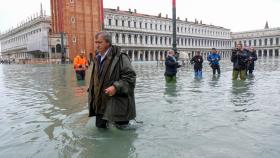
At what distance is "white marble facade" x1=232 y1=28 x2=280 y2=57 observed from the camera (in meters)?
102

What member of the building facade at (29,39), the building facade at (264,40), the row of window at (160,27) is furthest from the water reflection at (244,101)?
the building facade at (264,40)

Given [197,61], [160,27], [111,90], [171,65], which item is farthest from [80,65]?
[160,27]

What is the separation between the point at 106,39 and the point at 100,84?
65cm

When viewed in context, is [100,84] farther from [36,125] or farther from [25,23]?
[25,23]

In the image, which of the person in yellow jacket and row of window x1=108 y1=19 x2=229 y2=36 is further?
row of window x1=108 y1=19 x2=229 y2=36

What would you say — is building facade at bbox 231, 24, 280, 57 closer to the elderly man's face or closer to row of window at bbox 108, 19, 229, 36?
row of window at bbox 108, 19, 229, 36

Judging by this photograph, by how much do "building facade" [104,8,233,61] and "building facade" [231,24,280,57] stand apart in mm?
18206

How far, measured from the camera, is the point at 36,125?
4.93 m

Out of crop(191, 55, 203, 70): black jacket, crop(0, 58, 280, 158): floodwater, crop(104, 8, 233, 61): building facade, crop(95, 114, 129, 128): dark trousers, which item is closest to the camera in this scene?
crop(0, 58, 280, 158): floodwater

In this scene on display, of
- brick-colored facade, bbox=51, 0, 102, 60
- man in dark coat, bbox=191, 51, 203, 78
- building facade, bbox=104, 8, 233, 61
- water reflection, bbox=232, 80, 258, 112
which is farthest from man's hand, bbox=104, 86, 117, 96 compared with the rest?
building facade, bbox=104, 8, 233, 61

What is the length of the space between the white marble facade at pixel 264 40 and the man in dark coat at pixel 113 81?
102710 mm

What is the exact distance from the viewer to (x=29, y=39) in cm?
6384

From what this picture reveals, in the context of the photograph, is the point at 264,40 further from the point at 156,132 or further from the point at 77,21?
the point at 156,132

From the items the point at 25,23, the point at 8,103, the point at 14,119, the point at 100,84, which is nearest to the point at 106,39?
the point at 100,84
